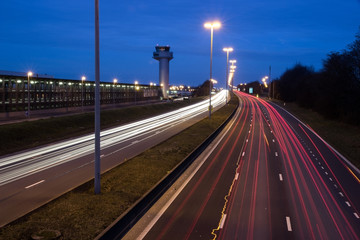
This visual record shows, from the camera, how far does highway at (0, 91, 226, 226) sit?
14.5 m

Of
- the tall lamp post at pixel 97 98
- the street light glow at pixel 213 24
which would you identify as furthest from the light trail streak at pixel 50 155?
the street light glow at pixel 213 24

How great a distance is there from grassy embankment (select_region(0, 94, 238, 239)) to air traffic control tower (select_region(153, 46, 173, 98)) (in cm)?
10247

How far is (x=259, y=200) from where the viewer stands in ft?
48.4

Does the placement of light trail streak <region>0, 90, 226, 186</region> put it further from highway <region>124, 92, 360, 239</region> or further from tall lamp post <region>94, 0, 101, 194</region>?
highway <region>124, 92, 360, 239</region>

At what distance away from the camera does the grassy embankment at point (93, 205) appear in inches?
419

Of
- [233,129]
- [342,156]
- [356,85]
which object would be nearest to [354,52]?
[356,85]

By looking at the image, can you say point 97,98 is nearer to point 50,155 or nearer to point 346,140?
point 50,155

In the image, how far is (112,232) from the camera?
10258 mm

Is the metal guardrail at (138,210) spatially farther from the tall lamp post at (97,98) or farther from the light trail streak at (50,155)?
the light trail streak at (50,155)

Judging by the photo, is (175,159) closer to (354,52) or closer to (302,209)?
(302,209)

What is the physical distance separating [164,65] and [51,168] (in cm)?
10687

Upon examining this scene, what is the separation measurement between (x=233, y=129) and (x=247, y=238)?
32556mm

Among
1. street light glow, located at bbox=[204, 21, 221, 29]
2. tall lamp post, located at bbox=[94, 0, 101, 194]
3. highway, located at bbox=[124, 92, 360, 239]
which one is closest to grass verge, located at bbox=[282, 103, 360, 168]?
highway, located at bbox=[124, 92, 360, 239]

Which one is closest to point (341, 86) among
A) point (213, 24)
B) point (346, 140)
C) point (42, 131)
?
point (346, 140)
